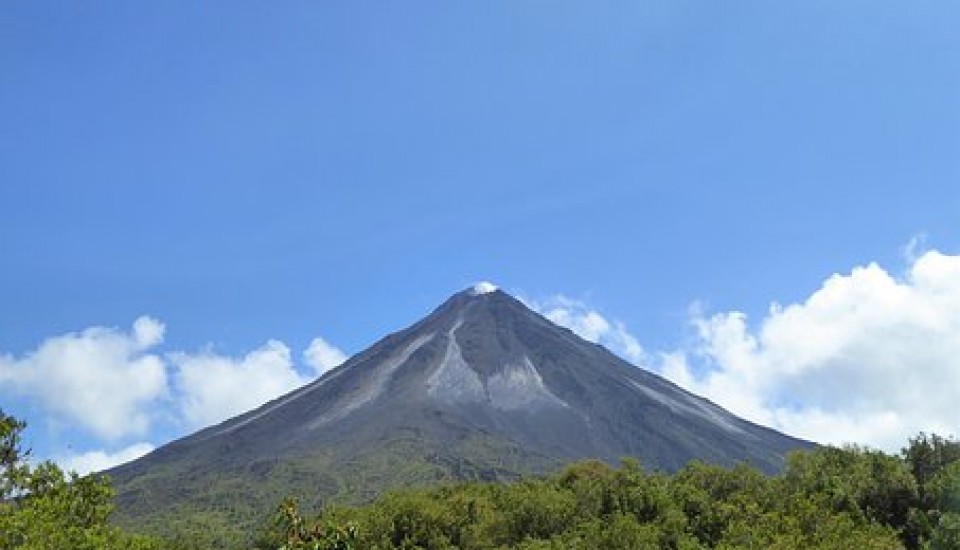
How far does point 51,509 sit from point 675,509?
35.6 meters

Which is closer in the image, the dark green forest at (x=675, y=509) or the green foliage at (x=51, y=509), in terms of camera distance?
the green foliage at (x=51, y=509)

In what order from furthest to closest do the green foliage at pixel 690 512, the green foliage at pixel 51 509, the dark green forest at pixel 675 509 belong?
the green foliage at pixel 690 512
the dark green forest at pixel 675 509
the green foliage at pixel 51 509

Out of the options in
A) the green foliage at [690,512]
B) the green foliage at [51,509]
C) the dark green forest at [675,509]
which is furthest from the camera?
the green foliage at [690,512]

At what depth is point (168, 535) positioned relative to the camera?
6348 inches

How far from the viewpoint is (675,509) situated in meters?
54.1

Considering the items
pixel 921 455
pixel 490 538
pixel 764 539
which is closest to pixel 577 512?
pixel 490 538

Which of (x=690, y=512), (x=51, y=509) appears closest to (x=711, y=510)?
(x=690, y=512)

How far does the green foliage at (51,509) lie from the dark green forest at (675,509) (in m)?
0.08

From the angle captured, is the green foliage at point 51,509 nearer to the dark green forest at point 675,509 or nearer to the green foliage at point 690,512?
the dark green forest at point 675,509

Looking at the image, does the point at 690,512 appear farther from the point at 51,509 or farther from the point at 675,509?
the point at 51,509

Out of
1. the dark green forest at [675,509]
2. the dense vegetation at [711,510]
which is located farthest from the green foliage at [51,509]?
the dense vegetation at [711,510]

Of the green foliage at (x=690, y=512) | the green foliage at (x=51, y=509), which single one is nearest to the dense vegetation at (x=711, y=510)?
the green foliage at (x=690, y=512)

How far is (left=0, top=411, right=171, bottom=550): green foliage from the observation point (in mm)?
27766

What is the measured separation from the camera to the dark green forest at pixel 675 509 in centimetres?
3828
